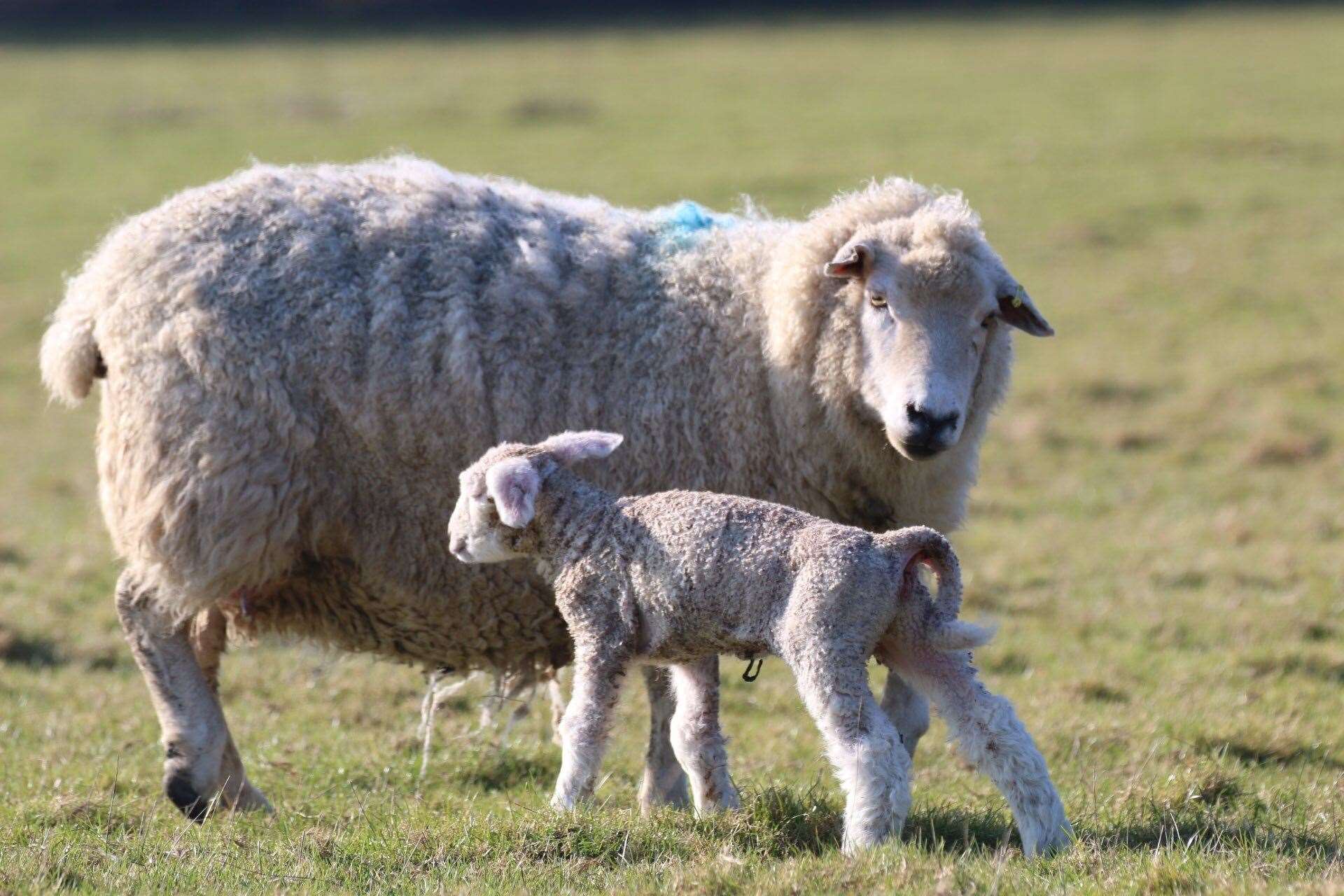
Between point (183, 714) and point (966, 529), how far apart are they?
4127 mm

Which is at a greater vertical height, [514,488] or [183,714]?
[514,488]

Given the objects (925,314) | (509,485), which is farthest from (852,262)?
(509,485)

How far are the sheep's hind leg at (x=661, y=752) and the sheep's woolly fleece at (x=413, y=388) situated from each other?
0.39 m

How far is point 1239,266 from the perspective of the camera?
16.4 meters

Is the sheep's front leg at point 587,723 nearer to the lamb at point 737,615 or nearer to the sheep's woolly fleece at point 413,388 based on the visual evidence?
the lamb at point 737,615

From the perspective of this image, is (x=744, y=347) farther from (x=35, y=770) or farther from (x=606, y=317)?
(x=35, y=770)

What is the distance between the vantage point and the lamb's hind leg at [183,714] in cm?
538

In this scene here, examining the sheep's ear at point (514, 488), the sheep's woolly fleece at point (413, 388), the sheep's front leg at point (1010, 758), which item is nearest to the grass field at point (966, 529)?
the sheep's front leg at point (1010, 758)

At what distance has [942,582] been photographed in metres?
4.37

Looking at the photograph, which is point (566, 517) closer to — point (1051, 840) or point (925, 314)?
point (925, 314)

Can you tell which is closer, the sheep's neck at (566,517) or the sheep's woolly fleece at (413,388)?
the sheep's neck at (566,517)

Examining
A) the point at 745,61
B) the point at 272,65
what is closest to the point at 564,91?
the point at 745,61

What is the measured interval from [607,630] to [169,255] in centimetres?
212

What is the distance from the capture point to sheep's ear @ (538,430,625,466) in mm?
4742
